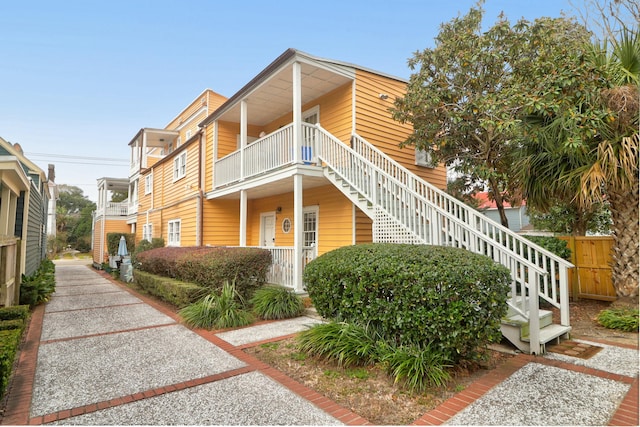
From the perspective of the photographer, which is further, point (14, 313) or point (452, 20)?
point (452, 20)

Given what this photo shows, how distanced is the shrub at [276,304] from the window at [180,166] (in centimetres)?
962

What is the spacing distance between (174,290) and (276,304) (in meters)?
2.64

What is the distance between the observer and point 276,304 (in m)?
6.97

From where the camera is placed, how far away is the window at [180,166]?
15211mm

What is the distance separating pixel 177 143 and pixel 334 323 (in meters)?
19.1

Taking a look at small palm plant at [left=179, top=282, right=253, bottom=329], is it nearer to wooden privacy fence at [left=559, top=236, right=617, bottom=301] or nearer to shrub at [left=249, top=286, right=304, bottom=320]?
shrub at [left=249, top=286, right=304, bottom=320]

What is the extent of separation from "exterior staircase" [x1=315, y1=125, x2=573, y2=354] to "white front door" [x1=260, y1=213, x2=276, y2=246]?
4.32 m

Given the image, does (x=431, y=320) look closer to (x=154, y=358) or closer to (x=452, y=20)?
(x=154, y=358)

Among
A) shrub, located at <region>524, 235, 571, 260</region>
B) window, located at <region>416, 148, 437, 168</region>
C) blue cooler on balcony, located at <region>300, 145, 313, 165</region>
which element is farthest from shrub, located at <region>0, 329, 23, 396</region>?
window, located at <region>416, 148, 437, 168</region>

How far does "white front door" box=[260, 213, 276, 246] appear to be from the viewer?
12442mm

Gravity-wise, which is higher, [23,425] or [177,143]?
[177,143]

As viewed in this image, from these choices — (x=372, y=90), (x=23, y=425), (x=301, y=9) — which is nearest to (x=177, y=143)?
(x=301, y=9)

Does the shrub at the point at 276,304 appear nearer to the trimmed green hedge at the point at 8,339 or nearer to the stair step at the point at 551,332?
the trimmed green hedge at the point at 8,339

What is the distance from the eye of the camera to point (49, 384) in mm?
3744
